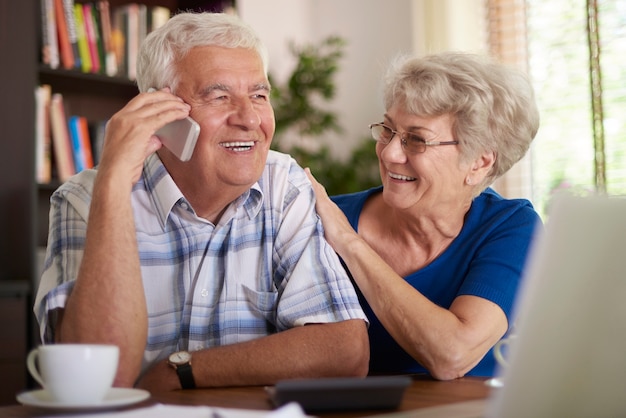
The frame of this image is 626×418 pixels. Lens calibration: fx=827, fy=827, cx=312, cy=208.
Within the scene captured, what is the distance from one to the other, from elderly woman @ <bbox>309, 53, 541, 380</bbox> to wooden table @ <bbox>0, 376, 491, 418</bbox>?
44cm

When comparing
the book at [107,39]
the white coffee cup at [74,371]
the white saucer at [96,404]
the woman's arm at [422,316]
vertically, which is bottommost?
the woman's arm at [422,316]

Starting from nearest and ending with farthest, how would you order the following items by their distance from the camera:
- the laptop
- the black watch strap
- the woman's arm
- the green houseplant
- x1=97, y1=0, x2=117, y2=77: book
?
1. the laptop
2. the black watch strap
3. the woman's arm
4. x1=97, y1=0, x2=117, y2=77: book
5. the green houseplant

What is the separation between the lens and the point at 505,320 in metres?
1.88

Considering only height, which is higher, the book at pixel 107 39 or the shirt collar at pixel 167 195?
the book at pixel 107 39

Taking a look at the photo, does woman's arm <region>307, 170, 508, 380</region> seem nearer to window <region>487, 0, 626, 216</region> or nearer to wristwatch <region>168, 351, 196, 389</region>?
wristwatch <region>168, 351, 196, 389</region>

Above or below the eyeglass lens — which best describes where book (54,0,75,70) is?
above

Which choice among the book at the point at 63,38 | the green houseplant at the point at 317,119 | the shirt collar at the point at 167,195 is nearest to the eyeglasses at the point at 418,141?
the shirt collar at the point at 167,195

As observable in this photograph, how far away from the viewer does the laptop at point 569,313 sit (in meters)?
0.82

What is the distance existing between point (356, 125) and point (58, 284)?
3.24m

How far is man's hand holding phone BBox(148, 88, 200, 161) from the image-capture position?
5.67ft

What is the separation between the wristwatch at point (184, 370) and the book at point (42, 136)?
1.95 metres

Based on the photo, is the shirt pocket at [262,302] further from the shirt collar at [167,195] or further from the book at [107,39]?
the book at [107,39]

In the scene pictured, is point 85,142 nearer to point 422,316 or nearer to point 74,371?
point 422,316

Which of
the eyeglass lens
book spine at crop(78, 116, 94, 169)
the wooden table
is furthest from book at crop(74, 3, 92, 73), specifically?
the wooden table
